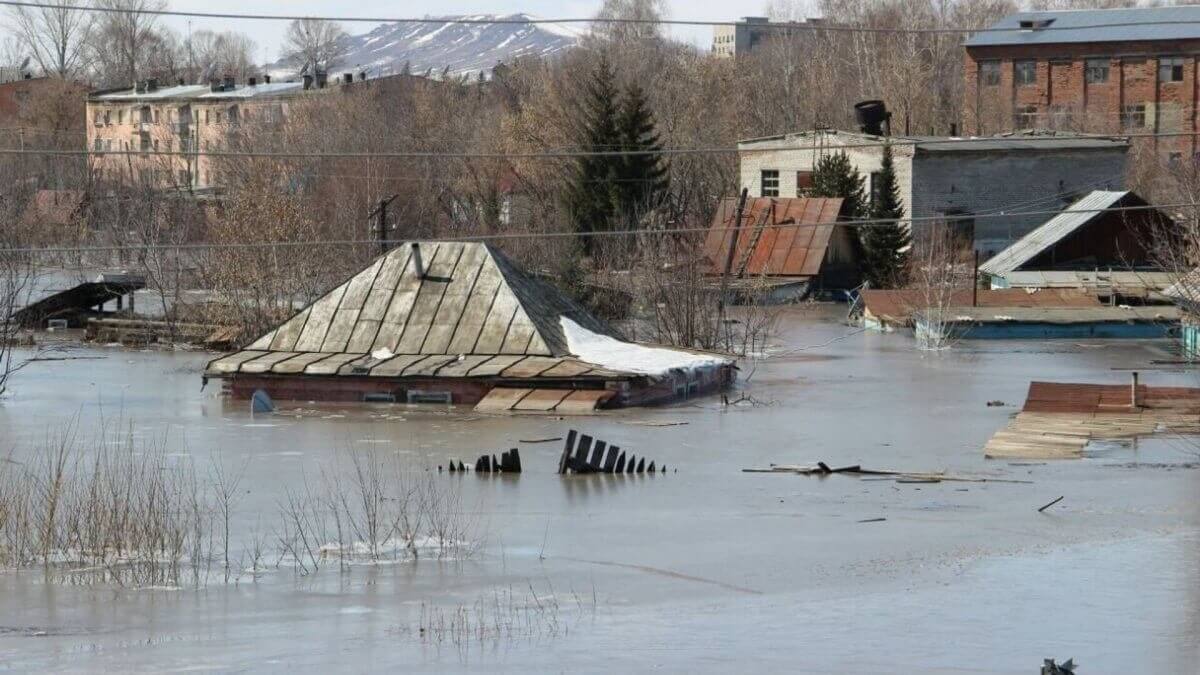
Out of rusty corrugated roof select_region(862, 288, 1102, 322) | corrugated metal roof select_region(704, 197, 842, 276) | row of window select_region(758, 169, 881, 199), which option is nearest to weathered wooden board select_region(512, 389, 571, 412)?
rusty corrugated roof select_region(862, 288, 1102, 322)

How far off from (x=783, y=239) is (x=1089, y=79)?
83.4 ft

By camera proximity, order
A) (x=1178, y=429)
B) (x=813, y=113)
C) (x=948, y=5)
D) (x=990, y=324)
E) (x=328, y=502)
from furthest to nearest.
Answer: (x=948, y=5), (x=813, y=113), (x=990, y=324), (x=1178, y=429), (x=328, y=502)

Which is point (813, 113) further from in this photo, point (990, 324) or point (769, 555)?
point (769, 555)

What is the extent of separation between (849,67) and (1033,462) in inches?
2708

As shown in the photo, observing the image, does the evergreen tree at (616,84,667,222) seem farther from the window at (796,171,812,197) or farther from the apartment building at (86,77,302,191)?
the apartment building at (86,77,302,191)

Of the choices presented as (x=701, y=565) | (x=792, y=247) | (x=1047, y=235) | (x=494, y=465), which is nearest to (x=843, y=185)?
(x=792, y=247)

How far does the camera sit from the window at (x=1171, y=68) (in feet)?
243

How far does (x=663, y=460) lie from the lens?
84.2 ft

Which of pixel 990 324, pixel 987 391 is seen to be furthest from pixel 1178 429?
pixel 990 324

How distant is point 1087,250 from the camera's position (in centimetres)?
5050

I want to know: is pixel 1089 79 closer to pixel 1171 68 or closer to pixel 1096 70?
pixel 1096 70

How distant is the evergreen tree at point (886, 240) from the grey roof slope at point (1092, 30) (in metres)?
21.2

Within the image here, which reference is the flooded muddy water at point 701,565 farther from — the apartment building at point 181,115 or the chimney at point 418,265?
the apartment building at point 181,115

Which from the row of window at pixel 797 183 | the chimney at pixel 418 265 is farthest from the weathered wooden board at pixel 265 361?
the row of window at pixel 797 183
